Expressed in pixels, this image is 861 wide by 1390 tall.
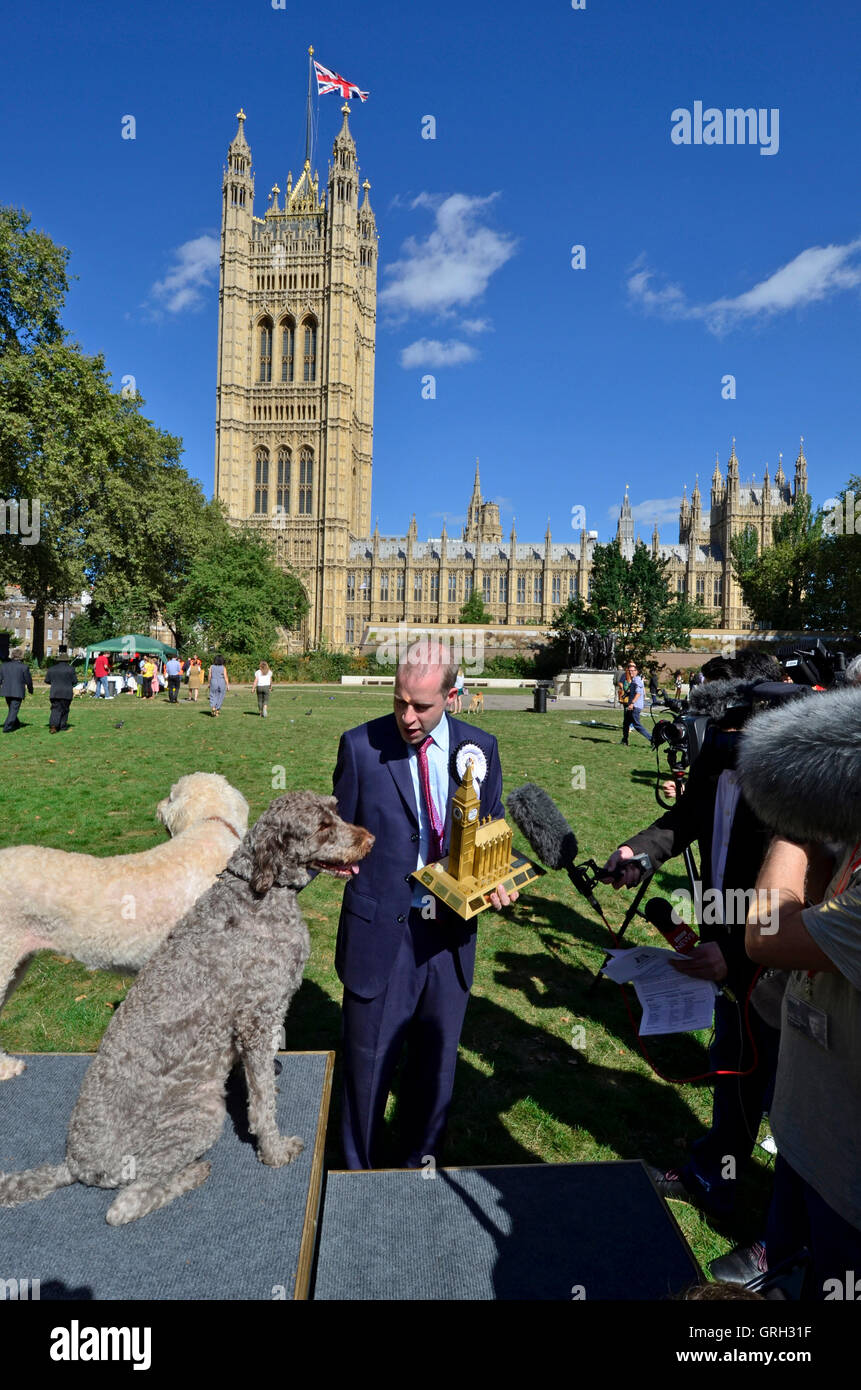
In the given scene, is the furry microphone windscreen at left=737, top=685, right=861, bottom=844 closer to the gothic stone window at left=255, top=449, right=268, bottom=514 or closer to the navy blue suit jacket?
the navy blue suit jacket

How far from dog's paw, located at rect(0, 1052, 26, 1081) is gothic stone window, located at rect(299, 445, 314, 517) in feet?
273

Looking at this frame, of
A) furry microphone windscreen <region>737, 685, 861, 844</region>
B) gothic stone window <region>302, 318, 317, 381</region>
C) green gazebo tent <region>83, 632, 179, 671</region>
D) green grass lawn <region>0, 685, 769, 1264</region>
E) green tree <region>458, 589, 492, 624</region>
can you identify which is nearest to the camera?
furry microphone windscreen <region>737, 685, 861, 844</region>

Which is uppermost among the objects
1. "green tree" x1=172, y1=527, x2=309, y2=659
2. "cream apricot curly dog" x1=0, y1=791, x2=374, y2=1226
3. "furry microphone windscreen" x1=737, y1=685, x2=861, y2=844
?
"green tree" x1=172, y1=527, x2=309, y2=659

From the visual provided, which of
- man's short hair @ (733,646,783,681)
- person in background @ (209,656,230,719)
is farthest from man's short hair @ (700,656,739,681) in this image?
person in background @ (209,656,230,719)

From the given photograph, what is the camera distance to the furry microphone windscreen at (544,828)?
4.83 m

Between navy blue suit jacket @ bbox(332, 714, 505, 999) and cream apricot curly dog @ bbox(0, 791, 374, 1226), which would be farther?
navy blue suit jacket @ bbox(332, 714, 505, 999)

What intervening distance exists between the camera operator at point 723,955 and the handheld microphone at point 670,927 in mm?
45

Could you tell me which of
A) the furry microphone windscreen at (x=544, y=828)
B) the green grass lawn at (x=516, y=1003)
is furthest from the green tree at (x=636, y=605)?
the furry microphone windscreen at (x=544, y=828)

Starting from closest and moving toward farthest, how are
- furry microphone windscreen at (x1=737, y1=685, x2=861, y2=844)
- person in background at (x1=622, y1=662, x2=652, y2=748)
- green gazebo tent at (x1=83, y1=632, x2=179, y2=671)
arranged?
furry microphone windscreen at (x1=737, y1=685, x2=861, y2=844) → person in background at (x1=622, y1=662, x2=652, y2=748) → green gazebo tent at (x1=83, y1=632, x2=179, y2=671)

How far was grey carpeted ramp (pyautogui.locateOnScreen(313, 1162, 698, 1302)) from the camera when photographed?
230cm

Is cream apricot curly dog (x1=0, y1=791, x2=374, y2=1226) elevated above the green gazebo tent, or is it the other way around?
the green gazebo tent

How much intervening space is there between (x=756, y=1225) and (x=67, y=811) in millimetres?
9625
